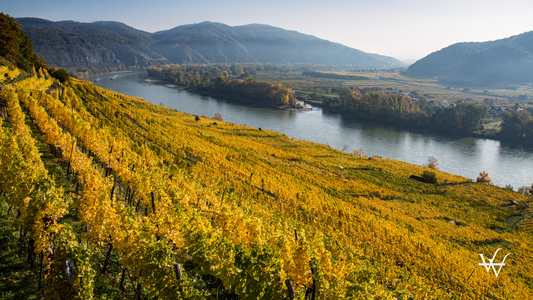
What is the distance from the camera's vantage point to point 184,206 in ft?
67.3

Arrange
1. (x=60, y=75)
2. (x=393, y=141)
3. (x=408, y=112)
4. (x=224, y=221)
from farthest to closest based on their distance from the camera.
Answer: (x=408, y=112), (x=393, y=141), (x=60, y=75), (x=224, y=221)

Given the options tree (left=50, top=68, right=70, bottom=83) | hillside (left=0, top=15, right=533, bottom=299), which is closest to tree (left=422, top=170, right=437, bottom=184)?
hillside (left=0, top=15, right=533, bottom=299)

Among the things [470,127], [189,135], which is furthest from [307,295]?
[470,127]

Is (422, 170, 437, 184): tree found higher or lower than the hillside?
lower

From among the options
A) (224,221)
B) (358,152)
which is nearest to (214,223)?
(224,221)

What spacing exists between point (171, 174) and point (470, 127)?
15095 centimetres

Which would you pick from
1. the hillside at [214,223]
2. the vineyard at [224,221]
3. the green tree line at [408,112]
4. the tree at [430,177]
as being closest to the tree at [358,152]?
A: the vineyard at [224,221]

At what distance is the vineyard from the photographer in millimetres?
12844

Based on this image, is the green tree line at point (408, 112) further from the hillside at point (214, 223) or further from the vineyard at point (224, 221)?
the hillside at point (214, 223)

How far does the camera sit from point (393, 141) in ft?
396

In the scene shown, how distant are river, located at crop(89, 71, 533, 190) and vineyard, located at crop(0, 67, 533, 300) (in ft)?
101

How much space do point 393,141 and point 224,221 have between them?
117410 mm

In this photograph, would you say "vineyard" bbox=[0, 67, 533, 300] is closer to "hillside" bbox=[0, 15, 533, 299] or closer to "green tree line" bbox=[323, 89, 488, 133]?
"hillside" bbox=[0, 15, 533, 299]

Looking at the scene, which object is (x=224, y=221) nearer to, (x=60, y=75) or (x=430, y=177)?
(x=430, y=177)
